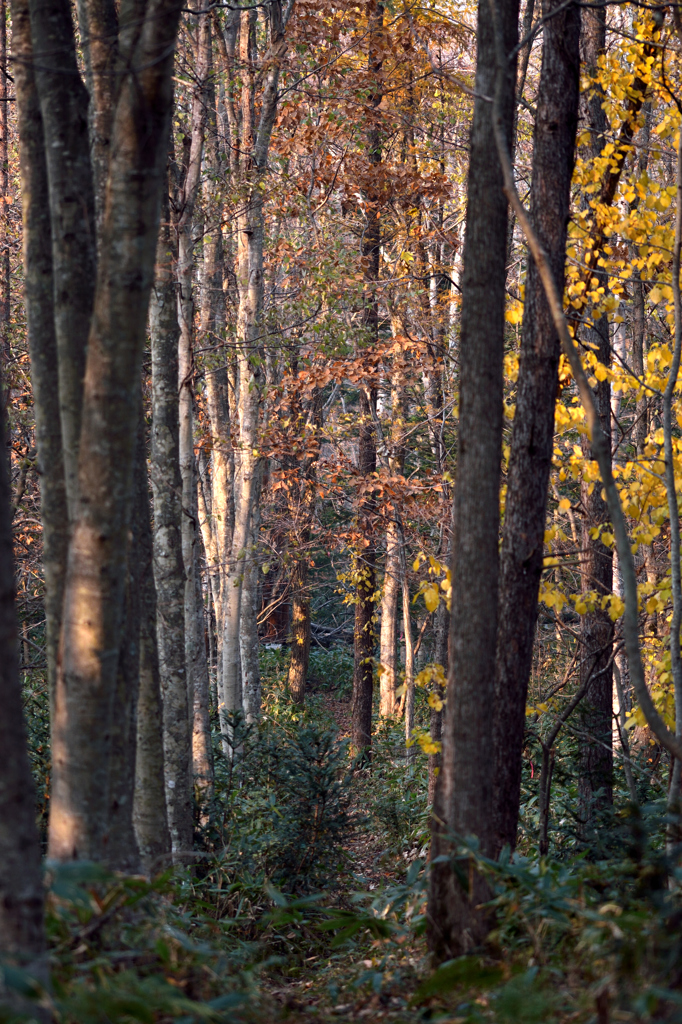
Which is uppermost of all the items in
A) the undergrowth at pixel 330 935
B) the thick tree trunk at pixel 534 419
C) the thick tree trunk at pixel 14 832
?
the thick tree trunk at pixel 534 419

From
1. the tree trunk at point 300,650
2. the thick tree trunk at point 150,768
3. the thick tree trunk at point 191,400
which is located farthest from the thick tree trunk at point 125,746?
the tree trunk at point 300,650

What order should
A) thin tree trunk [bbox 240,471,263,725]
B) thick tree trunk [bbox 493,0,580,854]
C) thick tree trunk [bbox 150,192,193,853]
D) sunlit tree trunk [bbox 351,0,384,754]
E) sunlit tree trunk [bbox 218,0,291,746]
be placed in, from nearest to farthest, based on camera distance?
thick tree trunk [bbox 493,0,580,854] < thick tree trunk [bbox 150,192,193,853] < sunlit tree trunk [bbox 218,0,291,746] < thin tree trunk [bbox 240,471,263,725] < sunlit tree trunk [bbox 351,0,384,754]

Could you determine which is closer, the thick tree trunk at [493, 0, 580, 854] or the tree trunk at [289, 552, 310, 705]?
the thick tree trunk at [493, 0, 580, 854]

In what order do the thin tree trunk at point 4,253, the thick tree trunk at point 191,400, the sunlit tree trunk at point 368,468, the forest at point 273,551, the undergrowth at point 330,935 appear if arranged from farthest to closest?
the sunlit tree trunk at point 368,468 < the thin tree trunk at point 4,253 < the thick tree trunk at point 191,400 < the forest at point 273,551 < the undergrowth at point 330,935

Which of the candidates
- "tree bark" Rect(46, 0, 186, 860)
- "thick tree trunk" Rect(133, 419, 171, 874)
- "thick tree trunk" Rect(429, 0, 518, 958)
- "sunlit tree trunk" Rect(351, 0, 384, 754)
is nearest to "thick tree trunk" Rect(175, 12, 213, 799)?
"sunlit tree trunk" Rect(351, 0, 384, 754)

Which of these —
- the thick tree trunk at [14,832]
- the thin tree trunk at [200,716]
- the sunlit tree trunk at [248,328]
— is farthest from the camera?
the sunlit tree trunk at [248,328]

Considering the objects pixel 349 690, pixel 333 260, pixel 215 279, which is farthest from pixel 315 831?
pixel 349 690

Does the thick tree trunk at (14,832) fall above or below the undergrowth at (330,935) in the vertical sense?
above

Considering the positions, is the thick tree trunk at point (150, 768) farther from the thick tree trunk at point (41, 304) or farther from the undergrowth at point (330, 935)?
the thick tree trunk at point (41, 304)

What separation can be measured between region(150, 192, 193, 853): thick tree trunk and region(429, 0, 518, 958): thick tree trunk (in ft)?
11.5

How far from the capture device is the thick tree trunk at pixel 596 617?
246 inches

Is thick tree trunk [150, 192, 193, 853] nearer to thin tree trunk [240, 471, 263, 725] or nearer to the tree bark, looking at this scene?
the tree bark

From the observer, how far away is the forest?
3037 millimetres

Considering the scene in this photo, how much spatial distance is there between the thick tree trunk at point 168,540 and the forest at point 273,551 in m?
0.03
